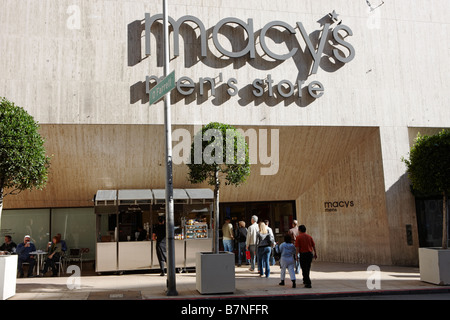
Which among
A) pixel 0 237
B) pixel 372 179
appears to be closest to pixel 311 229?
pixel 372 179

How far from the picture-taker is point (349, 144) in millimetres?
14680

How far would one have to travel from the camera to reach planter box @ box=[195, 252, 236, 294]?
888 centimetres


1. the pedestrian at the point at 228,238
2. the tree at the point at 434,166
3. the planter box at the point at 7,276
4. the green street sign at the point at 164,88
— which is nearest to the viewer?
the planter box at the point at 7,276

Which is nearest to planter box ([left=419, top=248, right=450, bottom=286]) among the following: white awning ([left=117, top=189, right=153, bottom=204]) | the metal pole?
the metal pole

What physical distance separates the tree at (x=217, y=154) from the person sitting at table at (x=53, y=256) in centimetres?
585

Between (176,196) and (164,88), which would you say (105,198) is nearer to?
(176,196)

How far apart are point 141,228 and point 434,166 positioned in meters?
9.40

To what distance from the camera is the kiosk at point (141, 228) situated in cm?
1276

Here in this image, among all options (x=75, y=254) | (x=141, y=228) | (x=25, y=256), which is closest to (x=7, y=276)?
(x=25, y=256)

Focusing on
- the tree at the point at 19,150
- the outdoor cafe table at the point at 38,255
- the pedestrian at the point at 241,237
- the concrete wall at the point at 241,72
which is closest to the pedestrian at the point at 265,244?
the pedestrian at the point at 241,237

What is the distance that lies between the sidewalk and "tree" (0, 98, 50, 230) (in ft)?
8.59

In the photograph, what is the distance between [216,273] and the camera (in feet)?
29.3

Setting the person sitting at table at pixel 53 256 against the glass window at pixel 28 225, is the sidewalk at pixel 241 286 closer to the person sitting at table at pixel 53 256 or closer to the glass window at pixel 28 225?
the person sitting at table at pixel 53 256
